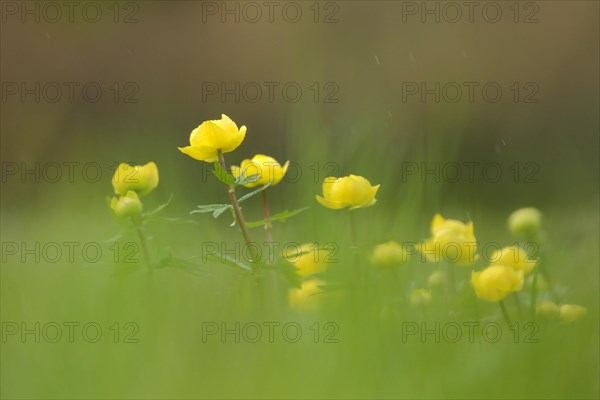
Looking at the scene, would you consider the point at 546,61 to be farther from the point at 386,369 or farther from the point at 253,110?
the point at 386,369

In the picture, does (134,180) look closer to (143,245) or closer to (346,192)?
(143,245)

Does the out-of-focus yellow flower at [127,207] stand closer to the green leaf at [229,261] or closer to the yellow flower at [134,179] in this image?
the yellow flower at [134,179]

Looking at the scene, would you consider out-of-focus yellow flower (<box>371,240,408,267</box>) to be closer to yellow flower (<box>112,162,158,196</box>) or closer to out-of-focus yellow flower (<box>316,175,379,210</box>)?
out-of-focus yellow flower (<box>316,175,379,210</box>)

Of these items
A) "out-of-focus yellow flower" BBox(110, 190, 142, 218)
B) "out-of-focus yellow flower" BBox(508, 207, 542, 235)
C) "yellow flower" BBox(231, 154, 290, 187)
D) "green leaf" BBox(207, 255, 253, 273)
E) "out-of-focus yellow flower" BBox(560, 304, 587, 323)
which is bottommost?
"out-of-focus yellow flower" BBox(560, 304, 587, 323)

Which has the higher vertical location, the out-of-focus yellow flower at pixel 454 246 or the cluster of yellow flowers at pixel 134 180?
the cluster of yellow flowers at pixel 134 180

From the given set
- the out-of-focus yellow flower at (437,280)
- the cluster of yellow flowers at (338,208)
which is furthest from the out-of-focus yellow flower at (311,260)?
the out-of-focus yellow flower at (437,280)

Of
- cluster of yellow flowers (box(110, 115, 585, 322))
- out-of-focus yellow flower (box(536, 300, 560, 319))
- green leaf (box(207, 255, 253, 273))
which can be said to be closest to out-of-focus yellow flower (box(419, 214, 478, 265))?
cluster of yellow flowers (box(110, 115, 585, 322))

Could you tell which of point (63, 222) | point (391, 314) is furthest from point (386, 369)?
point (63, 222)
